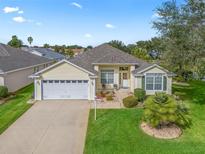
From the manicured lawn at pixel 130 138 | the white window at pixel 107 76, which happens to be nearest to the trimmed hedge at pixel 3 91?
the manicured lawn at pixel 130 138

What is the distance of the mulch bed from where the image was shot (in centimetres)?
1357

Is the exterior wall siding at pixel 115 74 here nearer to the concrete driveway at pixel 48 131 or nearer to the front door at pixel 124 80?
the front door at pixel 124 80

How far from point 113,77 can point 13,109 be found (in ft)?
42.2

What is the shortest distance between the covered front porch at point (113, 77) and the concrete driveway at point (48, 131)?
799cm

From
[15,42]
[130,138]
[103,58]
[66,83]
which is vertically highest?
[15,42]

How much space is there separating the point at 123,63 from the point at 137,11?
21.9ft

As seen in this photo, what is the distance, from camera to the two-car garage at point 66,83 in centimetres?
2267

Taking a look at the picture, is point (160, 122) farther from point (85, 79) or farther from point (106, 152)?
point (85, 79)

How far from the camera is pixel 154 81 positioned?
2459cm

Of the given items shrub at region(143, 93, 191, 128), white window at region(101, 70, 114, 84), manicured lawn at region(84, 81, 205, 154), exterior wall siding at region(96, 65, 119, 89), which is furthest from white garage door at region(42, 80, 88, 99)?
shrub at region(143, 93, 191, 128)

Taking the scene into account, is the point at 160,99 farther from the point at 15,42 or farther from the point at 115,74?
the point at 15,42

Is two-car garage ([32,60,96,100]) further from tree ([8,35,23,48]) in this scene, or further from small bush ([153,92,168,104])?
tree ([8,35,23,48])

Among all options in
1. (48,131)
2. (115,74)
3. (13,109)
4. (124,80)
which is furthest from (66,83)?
(48,131)

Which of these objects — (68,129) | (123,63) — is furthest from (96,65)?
(68,129)
